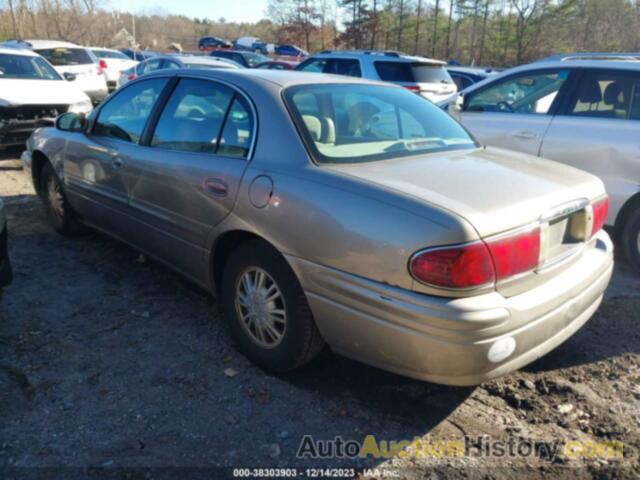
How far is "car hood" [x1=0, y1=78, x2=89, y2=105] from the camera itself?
830 centimetres

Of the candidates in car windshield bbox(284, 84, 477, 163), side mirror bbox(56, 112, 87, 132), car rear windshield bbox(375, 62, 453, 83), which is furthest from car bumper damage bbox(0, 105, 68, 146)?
car windshield bbox(284, 84, 477, 163)

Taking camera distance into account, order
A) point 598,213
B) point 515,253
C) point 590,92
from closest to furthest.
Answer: point 515,253 → point 598,213 → point 590,92

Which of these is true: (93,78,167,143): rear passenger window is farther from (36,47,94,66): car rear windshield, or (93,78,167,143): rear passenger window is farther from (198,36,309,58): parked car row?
(198,36,309,58): parked car row

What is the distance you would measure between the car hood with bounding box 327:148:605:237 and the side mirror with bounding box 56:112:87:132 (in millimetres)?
2910

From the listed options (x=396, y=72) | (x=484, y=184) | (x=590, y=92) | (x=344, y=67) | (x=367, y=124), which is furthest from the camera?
(x=344, y=67)

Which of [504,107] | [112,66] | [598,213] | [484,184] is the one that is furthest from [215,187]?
[112,66]

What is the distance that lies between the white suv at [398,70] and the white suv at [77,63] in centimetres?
746

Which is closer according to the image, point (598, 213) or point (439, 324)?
point (439, 324)

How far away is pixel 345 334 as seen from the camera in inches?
102

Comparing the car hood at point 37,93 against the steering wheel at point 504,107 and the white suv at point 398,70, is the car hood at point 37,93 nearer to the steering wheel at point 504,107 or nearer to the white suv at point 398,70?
the white suv at point 398,70

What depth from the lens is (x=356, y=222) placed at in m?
2.46

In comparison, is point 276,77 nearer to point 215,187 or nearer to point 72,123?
point 215,187

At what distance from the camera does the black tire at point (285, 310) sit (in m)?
2.81

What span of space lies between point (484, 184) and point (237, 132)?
144 centimetres
